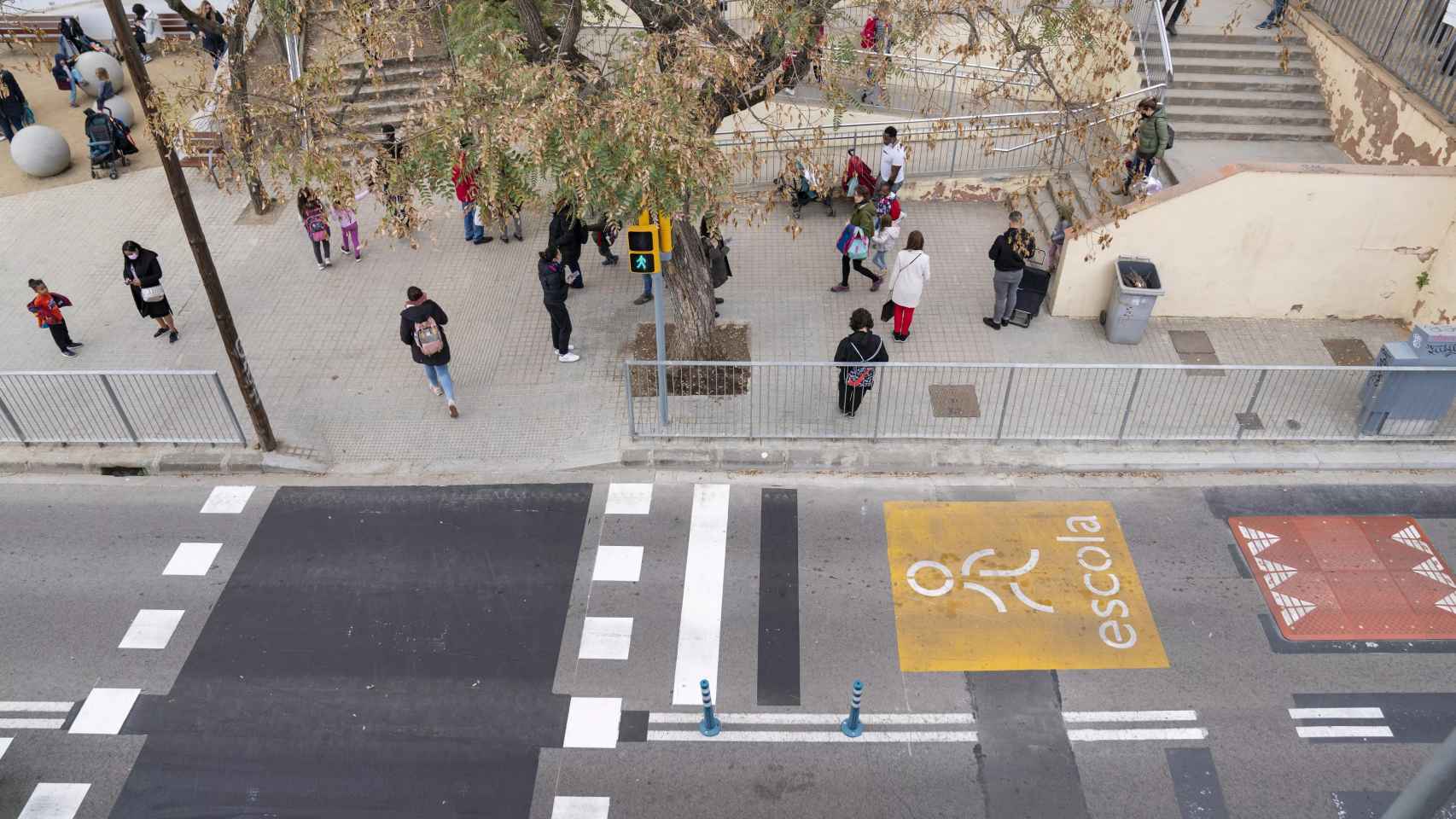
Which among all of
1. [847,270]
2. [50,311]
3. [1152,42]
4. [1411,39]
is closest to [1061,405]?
[847,270]

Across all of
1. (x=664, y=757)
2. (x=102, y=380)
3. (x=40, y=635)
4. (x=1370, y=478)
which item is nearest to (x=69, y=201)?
(x=102, y=380)

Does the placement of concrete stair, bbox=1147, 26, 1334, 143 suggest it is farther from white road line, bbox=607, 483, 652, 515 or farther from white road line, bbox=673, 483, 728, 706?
white road line, bbox=607, 483, 652, 515

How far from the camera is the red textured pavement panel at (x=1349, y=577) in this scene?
9.00 meters

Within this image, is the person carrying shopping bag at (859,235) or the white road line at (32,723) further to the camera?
the person carrying shopping bag at (859,235)

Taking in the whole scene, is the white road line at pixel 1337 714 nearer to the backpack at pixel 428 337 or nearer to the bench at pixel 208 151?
the backpack at pixel 428 337

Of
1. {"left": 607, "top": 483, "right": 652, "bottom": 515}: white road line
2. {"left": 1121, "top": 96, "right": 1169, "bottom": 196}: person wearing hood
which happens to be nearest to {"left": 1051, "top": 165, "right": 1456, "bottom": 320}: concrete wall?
{"left": 1121, "top": 96, "right": 1169, "bottom": 196}: person wearing hood

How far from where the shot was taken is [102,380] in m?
10.7

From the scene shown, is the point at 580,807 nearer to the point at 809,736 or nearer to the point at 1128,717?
the point at 809,736

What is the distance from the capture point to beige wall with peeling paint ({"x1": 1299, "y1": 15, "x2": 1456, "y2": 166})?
13047 millimetres

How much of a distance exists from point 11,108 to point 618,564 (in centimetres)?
1544

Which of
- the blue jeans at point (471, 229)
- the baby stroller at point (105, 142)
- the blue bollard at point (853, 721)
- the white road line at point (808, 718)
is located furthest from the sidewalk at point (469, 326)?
the blue bollard at point (853, 721)

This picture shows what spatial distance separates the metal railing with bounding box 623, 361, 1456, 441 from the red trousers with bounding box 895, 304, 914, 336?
922 mm

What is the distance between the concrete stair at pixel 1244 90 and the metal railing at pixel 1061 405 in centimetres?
540

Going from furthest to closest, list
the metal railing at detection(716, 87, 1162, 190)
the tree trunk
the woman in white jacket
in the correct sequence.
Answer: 1. the metal railing at detection(716, 87, 1162, 190)
2. the woman in white jacket
3. the tree trunk
